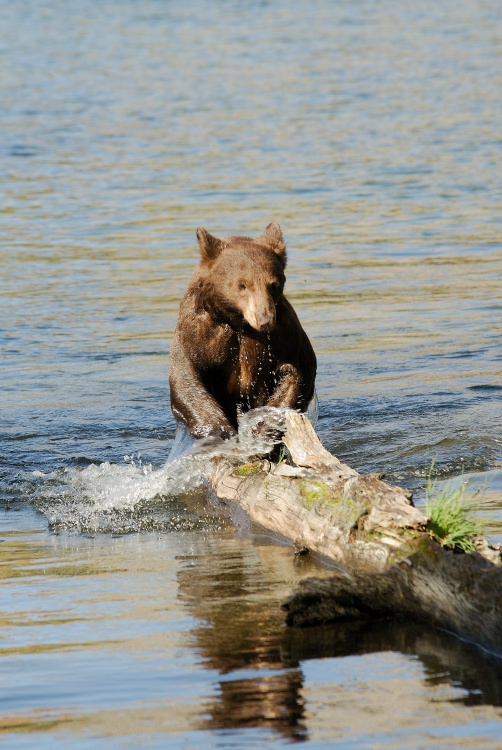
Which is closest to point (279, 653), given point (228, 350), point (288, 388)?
point (288, 388)

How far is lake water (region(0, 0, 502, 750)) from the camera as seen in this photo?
4547 millimetres

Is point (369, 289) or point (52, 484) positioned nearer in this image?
point (52, 484)

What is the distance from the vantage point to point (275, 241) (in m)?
7.99

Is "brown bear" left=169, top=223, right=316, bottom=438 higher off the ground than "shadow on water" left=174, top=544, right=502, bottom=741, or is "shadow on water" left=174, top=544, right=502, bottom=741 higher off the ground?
"brown bear" left=169, top=223, right=316, bottom=438

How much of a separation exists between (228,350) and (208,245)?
66 cm

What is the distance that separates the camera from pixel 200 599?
571 cm

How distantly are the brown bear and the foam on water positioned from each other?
142 millimetres

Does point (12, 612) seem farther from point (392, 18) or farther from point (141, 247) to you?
point (392, 18)

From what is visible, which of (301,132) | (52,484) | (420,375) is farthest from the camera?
(301,132)

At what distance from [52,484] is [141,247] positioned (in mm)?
9156

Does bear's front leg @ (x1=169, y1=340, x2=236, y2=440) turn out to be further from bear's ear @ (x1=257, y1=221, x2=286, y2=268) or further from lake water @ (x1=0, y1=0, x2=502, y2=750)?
bear's ear @ (x1=257, y1=221, x2=286, y2=268)

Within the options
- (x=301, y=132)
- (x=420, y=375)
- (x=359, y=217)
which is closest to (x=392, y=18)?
(x=301, y=132)

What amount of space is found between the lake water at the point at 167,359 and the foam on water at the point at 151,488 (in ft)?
0.09

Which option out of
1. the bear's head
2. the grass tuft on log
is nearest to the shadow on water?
the grass tuft on log
